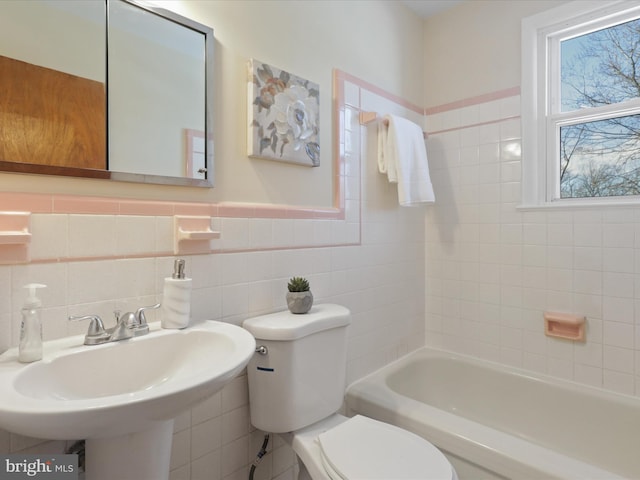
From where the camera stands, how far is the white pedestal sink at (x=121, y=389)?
0.67 metres

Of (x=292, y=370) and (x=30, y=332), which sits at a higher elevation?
(x=30, y=332)

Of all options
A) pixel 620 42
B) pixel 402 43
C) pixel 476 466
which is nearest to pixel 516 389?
pixel 476 466

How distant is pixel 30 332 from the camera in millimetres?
896

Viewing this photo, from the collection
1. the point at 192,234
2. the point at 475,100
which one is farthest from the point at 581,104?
the point at 192,234

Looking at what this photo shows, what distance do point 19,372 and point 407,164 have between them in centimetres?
177

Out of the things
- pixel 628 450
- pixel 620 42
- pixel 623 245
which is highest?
pixel 620 42

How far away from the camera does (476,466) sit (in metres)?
1.35

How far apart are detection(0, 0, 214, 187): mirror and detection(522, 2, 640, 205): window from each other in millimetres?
1712

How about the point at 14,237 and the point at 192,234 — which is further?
the point at 192,234

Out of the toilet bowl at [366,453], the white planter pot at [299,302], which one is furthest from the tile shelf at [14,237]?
the toilet bowl at [366,453]

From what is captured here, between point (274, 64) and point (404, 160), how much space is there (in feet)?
2.71

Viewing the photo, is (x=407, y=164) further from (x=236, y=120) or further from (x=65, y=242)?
(x=65, y=242)

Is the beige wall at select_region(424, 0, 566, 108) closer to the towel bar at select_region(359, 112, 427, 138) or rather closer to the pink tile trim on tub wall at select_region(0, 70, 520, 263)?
the pink tile trim on tub wall at select_region(0, 70, 520, 263)

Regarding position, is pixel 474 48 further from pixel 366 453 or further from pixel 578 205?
pixel 366 453
